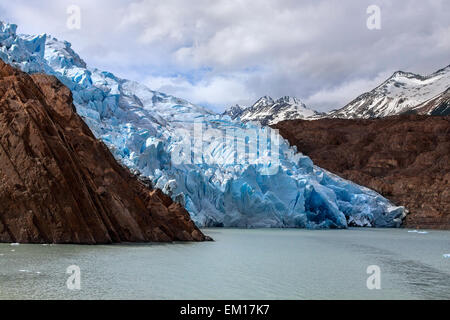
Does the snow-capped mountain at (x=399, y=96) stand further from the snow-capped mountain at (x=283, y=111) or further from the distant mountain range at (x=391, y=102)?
the snow-capped mountain at (x=283, y=111)

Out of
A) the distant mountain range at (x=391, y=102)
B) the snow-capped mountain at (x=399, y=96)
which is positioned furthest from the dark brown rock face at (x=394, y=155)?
the snow-capped mountain at (x=399, y=96)

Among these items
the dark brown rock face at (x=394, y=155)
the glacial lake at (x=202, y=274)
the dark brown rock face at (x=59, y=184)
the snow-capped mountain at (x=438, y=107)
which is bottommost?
the glacial lake at (x=202, y=274)

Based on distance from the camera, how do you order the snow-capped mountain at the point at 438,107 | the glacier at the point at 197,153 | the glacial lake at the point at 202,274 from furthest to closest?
the snow-capped mountain at the point at 438,107 < the glacier at the point at 197,153 < the glacial lake at the point at 202,274

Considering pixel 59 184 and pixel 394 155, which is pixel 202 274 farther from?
pixel 394 155

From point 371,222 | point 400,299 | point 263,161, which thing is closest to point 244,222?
point 263,161

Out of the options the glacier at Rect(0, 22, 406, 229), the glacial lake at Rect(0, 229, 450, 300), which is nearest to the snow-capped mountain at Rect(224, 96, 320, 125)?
the glacier at Rect(0, 22, 406, 229)

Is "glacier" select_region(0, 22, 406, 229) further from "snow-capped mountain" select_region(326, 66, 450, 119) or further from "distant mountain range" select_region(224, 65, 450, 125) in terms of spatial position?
"snow-capped mountain" select_region(326, 66, 450, 119)
